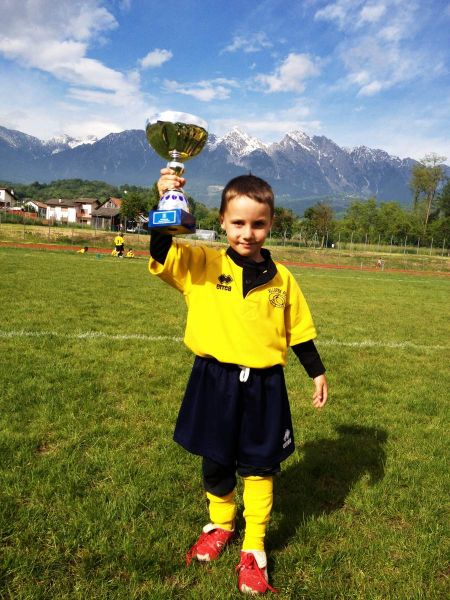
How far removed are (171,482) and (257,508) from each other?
0.95 metres

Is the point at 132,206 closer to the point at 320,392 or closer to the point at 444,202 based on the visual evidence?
the point at 444,202

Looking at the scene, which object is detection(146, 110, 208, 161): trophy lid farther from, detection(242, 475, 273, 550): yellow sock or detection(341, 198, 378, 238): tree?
detection(341, 198, 378, 238): tree

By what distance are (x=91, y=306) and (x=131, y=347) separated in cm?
329

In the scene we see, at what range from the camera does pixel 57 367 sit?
5.17 metres

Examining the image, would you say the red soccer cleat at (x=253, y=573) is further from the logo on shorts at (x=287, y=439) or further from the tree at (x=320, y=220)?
the tree at (x=320, y=220)

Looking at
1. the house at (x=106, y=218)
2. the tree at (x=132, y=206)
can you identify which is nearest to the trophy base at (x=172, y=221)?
the tree at (x=132, y=206)

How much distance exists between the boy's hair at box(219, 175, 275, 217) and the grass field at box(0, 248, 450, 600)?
196cm

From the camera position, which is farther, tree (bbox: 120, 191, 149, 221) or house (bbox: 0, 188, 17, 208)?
house (bbox: 0, 188, 17, 208)

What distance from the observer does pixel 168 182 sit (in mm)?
2100

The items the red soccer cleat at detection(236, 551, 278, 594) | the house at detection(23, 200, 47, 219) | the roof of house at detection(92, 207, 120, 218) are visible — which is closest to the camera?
the red soccer cleat at detection(236, 551, 278, 594)

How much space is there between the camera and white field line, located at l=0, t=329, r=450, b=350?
21.5 feet

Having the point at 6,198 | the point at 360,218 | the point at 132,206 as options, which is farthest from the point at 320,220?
the point at 6,198

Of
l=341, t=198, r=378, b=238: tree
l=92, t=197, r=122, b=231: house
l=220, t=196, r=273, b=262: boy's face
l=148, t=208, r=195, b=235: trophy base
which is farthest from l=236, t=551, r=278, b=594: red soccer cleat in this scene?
l=92, t=197, r=122, b=231: house

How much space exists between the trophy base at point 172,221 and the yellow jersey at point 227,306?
197mm
